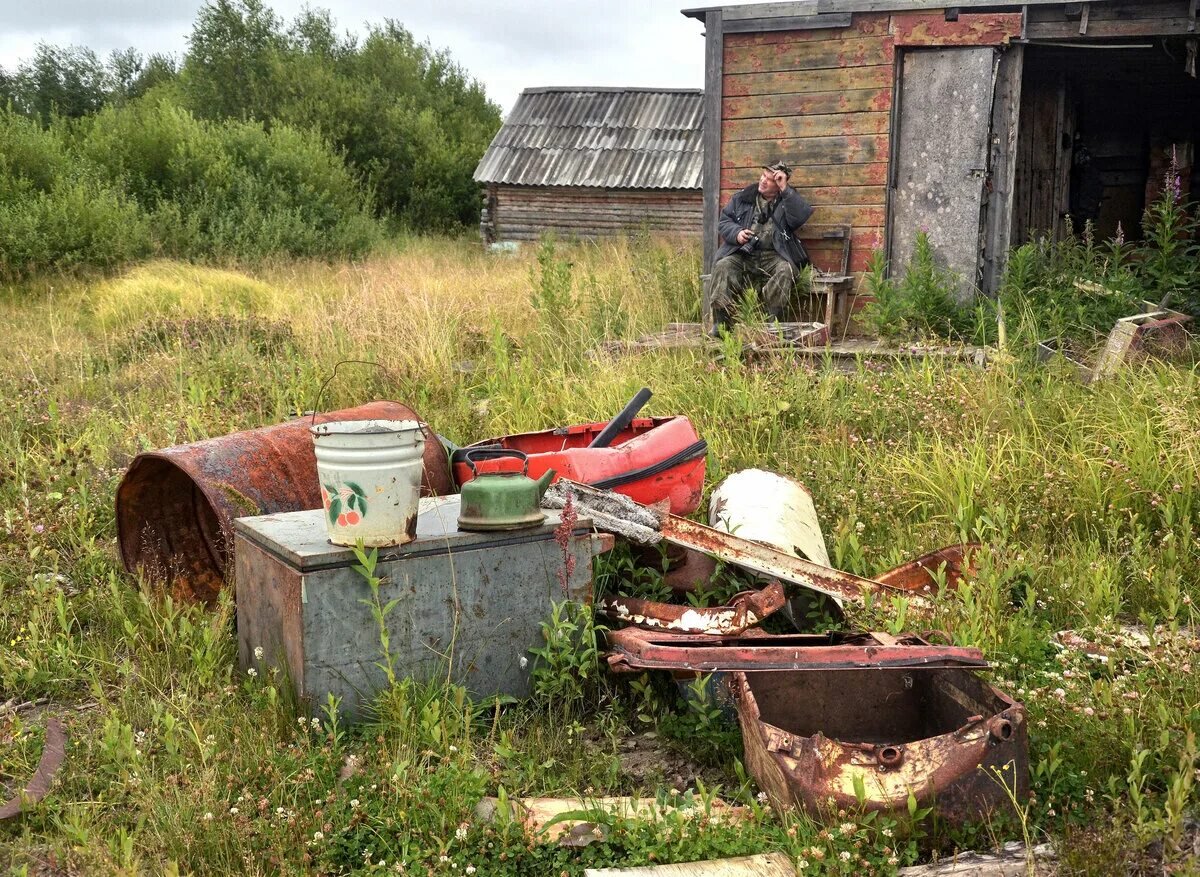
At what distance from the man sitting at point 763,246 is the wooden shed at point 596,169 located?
9.68 meters

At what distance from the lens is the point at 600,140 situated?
20312 millimetres

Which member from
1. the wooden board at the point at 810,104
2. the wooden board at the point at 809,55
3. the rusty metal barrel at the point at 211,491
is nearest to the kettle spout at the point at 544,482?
the rusty metal barrel at the point at 211,491

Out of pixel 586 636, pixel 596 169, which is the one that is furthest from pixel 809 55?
pixel 596 169

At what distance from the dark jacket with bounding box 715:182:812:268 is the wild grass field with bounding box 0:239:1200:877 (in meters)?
1.98

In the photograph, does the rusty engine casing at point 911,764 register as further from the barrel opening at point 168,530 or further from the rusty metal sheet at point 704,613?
the barrel opening at point 168,530

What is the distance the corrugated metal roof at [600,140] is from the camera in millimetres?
19453

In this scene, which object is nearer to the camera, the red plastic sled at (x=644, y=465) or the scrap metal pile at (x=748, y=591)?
the scrap metal pile at (x=748, y=591)

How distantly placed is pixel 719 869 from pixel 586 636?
1.10 m

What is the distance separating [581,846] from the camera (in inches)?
108

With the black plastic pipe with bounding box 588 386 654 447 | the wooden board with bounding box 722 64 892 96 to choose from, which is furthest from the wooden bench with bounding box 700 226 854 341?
the black plastic pipe with bounding box 588 386 654 447

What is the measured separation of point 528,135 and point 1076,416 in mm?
16857

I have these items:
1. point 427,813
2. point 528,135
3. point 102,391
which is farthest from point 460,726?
point 528,135

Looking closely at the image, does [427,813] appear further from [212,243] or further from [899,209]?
[212,243]

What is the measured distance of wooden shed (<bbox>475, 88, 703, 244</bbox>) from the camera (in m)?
19.4
